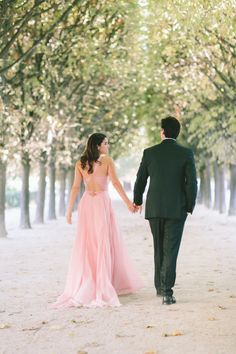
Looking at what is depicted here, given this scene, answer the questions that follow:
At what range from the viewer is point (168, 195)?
372 inches

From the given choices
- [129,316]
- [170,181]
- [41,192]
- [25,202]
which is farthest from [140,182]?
[41,192]

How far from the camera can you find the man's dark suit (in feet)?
30.8

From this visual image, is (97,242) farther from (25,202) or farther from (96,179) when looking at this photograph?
(25,202)

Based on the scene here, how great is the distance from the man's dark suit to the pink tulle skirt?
63 cm

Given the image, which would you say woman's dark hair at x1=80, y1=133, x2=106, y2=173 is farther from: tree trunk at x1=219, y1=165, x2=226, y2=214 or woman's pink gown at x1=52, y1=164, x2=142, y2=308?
tree trunk at x1=219, y1=165, x2=226, y2=214

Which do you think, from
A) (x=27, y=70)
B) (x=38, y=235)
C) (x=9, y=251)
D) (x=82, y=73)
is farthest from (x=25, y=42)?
(x=9, y=251)

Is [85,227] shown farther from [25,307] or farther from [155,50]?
[155,50]

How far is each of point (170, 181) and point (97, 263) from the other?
1.39 metres

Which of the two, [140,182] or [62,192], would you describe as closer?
[140,182]

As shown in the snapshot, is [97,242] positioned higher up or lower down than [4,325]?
higher up

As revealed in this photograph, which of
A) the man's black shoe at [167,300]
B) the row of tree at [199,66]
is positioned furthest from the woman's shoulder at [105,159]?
the row of tree at [199,66]

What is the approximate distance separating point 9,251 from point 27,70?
657cm

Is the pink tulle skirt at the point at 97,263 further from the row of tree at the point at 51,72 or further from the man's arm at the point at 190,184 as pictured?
the row of tree at the point at 51,72

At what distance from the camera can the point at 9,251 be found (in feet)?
61.7
